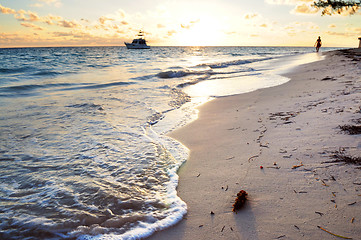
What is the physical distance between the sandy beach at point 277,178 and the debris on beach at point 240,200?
0.05m

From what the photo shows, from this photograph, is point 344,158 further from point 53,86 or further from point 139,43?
point 139,43

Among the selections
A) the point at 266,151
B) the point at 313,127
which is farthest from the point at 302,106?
the point at 266,151

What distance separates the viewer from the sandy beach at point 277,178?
1.75 m

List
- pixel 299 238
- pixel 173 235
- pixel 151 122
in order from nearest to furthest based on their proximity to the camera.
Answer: pixel 299 238, pixel 173 235, pixel 151 122

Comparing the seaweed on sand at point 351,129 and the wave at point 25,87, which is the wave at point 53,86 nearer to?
the wave at point 25,87

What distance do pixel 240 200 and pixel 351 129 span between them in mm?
2231

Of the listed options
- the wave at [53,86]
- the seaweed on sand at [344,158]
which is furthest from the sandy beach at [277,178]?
the wave at [53,86]

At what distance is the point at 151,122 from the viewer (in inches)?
206

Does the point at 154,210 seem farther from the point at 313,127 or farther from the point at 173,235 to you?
the point at 313,127

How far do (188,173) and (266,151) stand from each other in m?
1.18

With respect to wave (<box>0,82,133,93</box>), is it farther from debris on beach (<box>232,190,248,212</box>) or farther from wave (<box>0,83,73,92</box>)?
debris on beach (<box>232,190,248,212</box>)

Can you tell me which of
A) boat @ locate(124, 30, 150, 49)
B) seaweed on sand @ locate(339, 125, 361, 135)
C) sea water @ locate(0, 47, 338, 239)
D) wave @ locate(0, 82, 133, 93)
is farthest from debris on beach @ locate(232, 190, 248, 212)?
boat @ locate(124, 30, 150, 49)

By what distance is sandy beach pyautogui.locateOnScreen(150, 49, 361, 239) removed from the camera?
1.75 metres

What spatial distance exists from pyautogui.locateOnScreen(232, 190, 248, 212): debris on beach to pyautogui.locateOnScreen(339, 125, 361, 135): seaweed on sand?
2.01 meters
